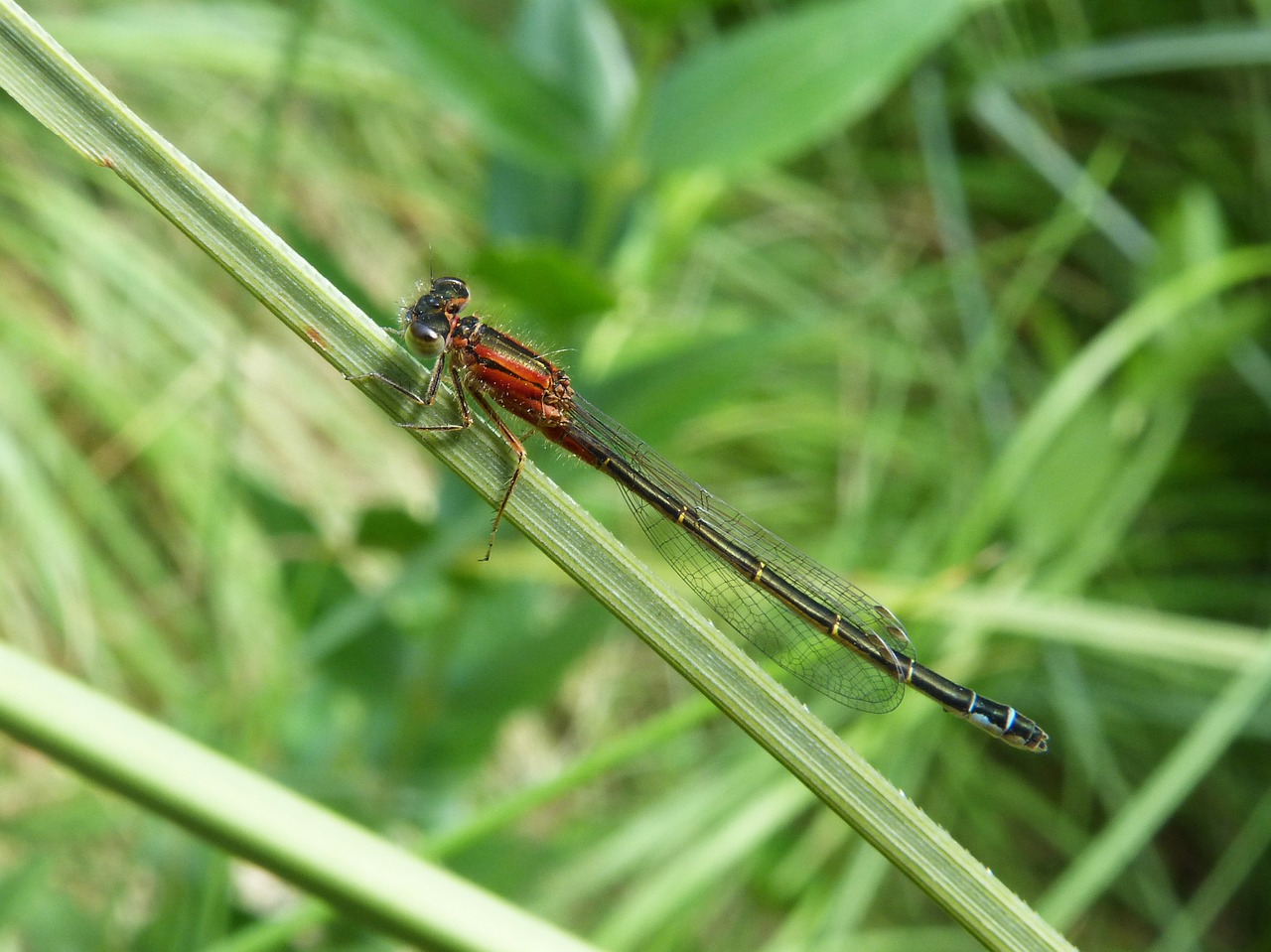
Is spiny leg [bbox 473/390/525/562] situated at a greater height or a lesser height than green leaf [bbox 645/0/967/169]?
lesser

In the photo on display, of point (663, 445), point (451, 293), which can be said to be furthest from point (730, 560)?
point (451, 293)

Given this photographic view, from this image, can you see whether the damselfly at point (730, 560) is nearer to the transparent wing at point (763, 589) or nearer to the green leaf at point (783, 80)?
the transparent wing at point (763, 589)

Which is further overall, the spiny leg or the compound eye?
the compound eye

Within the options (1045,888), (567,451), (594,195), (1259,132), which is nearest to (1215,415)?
(1259,132)

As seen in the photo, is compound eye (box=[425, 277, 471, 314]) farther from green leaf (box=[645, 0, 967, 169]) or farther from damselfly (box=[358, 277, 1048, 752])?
green leaf (box=[645, 0, 967, 169])

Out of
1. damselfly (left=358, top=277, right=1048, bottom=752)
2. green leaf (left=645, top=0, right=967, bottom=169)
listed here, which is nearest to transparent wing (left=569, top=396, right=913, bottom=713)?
damselfly (left=358, top=277, right=1048, bottom=752)

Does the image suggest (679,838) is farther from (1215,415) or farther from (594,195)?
(1215,415)
